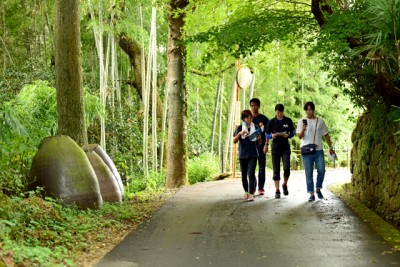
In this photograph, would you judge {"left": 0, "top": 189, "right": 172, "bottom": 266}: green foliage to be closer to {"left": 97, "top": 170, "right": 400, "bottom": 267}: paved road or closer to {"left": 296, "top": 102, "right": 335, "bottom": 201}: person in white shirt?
{"left": 97, "top": 170, "right": 400, "bottom": 267}: paved road

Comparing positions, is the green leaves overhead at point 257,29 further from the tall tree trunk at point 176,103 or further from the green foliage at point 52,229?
the tall tree trunk at point 176,103

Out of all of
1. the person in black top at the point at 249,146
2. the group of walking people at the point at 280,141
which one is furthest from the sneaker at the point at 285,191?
the person in black top at the point at 249,146

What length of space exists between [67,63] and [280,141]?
403 centimetres

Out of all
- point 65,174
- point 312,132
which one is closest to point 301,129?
point 312,132

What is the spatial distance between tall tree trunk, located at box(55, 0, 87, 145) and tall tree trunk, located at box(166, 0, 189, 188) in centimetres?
493

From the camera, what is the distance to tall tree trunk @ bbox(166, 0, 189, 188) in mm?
15258

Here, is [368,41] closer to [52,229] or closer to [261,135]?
[261,135]

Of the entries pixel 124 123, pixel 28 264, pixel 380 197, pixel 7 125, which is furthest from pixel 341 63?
pixel 124 123

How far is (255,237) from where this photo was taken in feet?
24.2

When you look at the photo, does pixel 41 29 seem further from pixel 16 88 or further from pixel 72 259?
pixel 72 259

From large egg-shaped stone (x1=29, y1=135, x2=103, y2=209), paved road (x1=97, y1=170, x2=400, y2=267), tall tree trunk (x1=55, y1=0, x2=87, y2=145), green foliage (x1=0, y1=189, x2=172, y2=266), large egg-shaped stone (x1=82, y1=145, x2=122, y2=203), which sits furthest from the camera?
large egg-shaped stone (x1=82, y1=145, x2=122, y2=203)

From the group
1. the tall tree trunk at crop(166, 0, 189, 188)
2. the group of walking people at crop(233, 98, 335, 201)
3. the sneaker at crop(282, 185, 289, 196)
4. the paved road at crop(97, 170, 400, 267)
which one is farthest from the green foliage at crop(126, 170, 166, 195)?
the paved road at crop(97, 170, 400, 267)

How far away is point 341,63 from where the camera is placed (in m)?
9.60

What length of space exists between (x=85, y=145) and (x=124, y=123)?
34.6 ft
